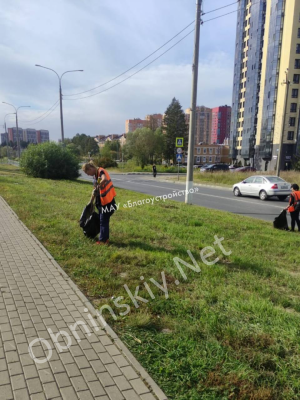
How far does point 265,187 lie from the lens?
16.7 meters

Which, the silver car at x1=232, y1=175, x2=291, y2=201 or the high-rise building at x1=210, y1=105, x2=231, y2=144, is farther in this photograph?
the high-rise building at x1=210, y1=105, x2=231, y2=144

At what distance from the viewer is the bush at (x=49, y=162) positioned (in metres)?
24.0

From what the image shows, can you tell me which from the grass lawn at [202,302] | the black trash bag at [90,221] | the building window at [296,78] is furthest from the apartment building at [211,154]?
the black trash bag at [90,221]

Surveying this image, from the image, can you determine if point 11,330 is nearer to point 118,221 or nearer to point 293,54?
point 118,221

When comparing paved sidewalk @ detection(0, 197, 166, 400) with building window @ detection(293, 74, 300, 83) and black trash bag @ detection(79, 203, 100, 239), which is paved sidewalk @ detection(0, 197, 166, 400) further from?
building window @ detection(293, 74, 300, 83)

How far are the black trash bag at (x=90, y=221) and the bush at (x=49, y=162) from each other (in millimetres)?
18837

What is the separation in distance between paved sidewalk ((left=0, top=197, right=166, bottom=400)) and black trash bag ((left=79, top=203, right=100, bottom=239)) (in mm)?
1784

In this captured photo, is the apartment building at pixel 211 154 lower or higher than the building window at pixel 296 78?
lower

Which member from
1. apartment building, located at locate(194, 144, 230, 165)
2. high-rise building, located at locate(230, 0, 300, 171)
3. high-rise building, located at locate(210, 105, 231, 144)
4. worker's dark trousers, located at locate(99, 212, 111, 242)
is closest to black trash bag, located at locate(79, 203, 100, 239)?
worker's dark trousers, located at locate(99, 212, 111, 242)

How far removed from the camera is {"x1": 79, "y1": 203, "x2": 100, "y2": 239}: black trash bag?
6133 mm

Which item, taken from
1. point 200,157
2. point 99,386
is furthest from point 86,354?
point 200,157

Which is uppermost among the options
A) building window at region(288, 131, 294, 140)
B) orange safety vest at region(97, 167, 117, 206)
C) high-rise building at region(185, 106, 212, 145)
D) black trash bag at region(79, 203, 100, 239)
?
high-rise building at region(185, 106, 212, 145)

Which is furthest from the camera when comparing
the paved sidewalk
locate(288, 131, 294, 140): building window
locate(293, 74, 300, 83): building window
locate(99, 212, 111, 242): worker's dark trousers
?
locate(288, 131, 294, 140): building window

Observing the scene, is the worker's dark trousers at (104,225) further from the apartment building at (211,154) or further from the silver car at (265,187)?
the apartment building at (211,154)
